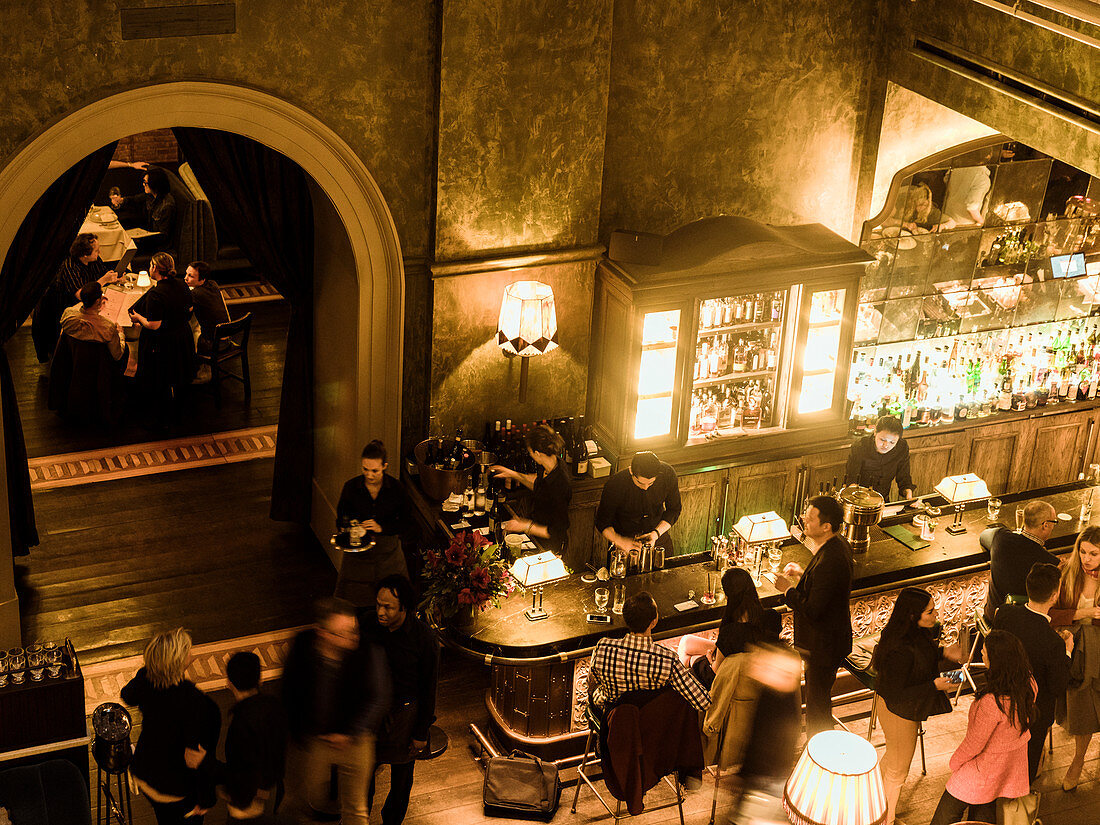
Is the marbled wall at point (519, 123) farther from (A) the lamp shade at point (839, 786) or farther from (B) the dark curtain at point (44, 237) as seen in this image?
(A) the lamp shade at point (839, 786)

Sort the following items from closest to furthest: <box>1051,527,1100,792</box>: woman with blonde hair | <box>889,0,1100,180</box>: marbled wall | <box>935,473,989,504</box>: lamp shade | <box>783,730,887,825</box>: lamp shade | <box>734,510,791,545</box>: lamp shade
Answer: <box>783,730,887,825</box>: lamp shade → <box>1051,527,1100,792</box>: woman with blonde hair → <box>889,0,1100,180</box>: marbled wall → <box>734,510,791,545</box>: lamp shade → <box>935,473,989,504</box>: lamp shade

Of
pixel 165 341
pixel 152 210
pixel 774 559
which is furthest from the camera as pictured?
pixel 152 210

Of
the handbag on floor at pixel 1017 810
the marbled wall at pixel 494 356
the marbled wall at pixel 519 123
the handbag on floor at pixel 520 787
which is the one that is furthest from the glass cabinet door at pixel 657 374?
the handbag on floor at pixel 1017 810

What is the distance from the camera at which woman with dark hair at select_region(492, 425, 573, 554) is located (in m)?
7.04

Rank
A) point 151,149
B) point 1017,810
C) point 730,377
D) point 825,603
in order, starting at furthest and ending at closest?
point 151,149
point 730,377
point 825,603
point 1017,810

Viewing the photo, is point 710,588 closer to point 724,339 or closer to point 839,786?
point 724,339

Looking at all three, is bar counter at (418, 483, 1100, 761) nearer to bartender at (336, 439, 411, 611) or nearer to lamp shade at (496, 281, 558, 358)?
bartender at (336, 439, 411, 611)

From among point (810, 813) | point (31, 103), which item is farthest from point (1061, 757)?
point (31, 103)

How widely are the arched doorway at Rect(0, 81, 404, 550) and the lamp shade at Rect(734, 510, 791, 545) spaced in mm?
2201

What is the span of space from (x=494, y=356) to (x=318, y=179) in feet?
5.06


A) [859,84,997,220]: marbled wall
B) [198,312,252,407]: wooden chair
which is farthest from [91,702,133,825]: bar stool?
[859,84,997,220]: marbled wall

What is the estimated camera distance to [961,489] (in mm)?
8008

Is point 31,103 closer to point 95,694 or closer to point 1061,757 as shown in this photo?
point 95,694

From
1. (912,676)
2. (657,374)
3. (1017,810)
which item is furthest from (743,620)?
(657,374)
